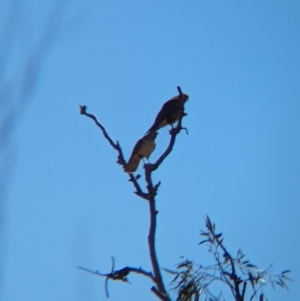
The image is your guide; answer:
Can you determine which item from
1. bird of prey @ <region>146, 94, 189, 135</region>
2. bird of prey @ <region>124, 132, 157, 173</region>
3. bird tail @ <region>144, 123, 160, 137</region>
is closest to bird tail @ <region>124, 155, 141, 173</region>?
bird of prey @ <region>124, 132, 157, 173</region>

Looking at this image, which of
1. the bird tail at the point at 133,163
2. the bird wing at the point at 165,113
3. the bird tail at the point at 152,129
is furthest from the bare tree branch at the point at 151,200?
the bird wing at the point at 165,113

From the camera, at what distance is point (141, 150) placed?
4203 mm

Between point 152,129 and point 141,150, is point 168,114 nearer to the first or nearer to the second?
point 152,129

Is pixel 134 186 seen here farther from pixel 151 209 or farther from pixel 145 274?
pixel 145 274

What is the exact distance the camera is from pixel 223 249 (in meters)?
3.17

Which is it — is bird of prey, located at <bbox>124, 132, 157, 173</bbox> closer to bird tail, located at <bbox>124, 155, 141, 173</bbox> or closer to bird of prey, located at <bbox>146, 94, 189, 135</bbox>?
bird tail, located at <bbox>124, 155, 141, 173</bbox>

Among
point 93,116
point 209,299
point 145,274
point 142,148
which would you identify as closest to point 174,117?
point 142,148

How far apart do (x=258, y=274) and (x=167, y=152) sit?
2.74 feet

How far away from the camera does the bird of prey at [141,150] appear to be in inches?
159

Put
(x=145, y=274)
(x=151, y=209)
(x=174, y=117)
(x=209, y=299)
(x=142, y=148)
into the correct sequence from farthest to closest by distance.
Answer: (x=174, y=117) → (x=142, y=148) → (x=209, y=299) → (x=151, y=209) → (x=145, y=274)

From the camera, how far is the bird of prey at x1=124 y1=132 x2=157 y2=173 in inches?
159

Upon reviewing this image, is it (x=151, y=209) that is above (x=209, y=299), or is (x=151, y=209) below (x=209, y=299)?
above

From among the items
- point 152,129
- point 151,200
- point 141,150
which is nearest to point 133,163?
point 141,150

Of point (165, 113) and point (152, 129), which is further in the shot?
point (165, 113)
